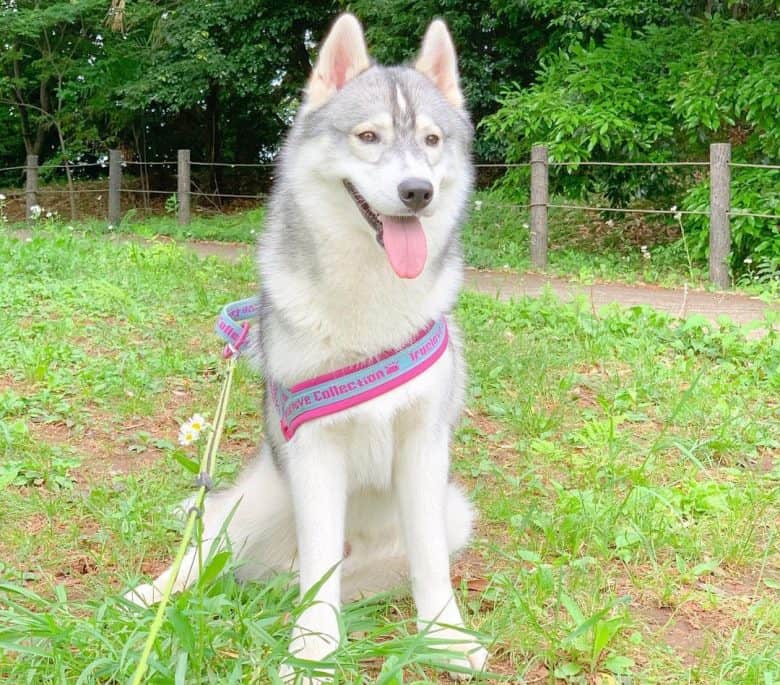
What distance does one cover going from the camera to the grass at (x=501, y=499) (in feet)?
6.79

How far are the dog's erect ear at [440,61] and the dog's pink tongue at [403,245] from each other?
556mm

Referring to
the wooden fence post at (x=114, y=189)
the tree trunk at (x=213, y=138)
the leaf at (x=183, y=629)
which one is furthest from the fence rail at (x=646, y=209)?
the leaf at (x=183, y=629)

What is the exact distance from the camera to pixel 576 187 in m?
10.6

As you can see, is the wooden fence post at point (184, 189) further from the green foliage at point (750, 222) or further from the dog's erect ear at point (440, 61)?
the dog's erect ear at point (440, 61)

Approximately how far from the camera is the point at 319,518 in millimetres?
2238

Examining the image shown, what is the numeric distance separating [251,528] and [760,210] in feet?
23.9

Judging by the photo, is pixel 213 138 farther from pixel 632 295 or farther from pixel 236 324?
pixel 236 324

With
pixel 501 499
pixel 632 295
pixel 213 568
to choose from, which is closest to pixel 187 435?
pixel 213 568

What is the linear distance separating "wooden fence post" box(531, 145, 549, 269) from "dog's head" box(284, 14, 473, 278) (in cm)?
761

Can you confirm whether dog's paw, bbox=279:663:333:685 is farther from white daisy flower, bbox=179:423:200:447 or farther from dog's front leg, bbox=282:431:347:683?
white daisy flower, bbox=179:423:200:447

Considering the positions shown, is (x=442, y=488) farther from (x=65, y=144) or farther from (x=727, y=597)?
Result: (x=65, y=144)

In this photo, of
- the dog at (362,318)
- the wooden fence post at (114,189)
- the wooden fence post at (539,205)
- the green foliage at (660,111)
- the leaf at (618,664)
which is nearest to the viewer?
the leaf at (618,664)

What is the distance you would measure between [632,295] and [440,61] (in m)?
5.29

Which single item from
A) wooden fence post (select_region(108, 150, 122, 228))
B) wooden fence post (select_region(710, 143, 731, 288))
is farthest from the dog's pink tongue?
wooden fence post (select_region(108, 150, 122, 228))
